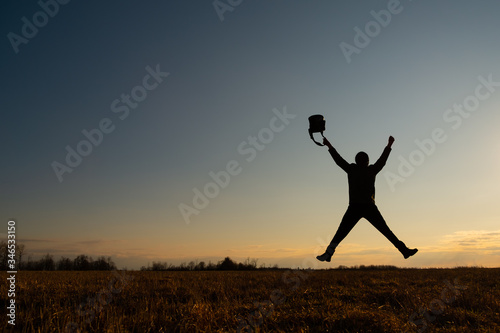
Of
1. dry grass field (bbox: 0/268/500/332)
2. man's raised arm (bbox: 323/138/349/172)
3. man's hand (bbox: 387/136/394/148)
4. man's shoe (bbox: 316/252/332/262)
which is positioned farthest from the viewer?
man's hand (bbox: 387/136/394/148)

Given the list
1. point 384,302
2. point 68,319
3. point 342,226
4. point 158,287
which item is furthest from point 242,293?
point 68,319

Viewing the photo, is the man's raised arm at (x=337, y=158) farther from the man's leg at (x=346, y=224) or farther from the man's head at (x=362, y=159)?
the man's leg at (x=346, y=224)

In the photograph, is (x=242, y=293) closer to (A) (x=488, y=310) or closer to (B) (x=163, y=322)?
(B) (x=163, y=322)

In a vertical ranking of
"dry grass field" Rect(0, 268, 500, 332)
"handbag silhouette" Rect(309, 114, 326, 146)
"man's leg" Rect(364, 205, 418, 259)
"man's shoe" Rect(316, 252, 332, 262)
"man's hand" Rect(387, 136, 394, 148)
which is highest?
"handbag silhouette" Rect(309, 114, 326, 146)

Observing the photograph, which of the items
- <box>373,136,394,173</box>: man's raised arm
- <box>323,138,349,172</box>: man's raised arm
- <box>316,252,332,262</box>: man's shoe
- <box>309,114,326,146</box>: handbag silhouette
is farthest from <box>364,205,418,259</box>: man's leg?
<box>309,114,326,146</box>: handbag silhouette

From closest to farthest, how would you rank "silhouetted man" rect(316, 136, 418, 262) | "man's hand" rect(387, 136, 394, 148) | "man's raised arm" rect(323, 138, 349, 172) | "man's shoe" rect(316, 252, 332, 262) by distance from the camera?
1. "man's shoe" rect(316, 252, 332, 262)
2. "silhouetted man" rect(316, 136, 418, 262)
3. "man's raised arm" rect(323, 138, 349, 172)
4. "man's hand" rect(387, 136, 394, 148)

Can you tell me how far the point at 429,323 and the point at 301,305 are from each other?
287cm

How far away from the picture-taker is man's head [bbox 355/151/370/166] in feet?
26.8

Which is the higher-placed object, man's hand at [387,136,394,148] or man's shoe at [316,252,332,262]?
man's hand at [387,136,394,148]

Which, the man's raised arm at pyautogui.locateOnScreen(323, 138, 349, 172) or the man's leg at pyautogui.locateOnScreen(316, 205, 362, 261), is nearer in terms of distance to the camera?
the man's leg at pyautogui.locateOnScreen(316, 205, 362, 261)

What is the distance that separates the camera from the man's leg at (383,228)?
8.07 meters

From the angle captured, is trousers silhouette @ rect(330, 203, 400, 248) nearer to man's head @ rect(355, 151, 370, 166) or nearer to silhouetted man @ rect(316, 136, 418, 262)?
silhouetted man @ rect(316, 136, 418, 262)

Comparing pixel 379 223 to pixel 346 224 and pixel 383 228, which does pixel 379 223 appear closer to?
pixel 383 228

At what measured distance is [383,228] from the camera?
8172 millimetres
